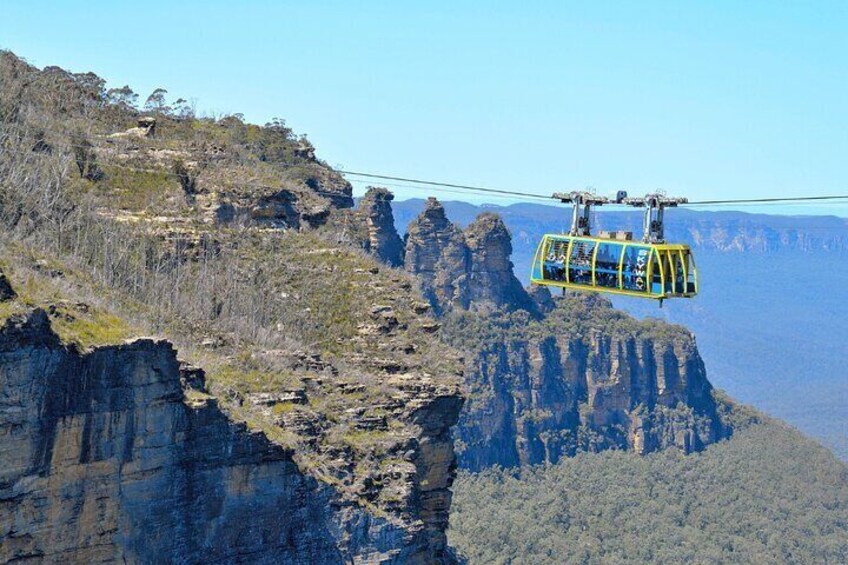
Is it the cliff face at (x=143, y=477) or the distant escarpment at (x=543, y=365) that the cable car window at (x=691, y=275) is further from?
the distant escarpment at (x=543, y=365)

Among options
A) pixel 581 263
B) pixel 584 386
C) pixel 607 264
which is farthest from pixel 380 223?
pixel 607 264

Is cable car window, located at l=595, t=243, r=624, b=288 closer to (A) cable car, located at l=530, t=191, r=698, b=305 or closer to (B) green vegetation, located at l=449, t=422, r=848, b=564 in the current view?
(A) cable car, located at l=530, t=191, r=698, b=305

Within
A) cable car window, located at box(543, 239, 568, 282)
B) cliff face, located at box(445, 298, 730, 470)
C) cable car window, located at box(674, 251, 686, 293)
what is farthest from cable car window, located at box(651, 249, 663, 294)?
cliff face, located at box(445, 298, 730, 470)

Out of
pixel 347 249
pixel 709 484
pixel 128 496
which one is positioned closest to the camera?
pixel 128 496

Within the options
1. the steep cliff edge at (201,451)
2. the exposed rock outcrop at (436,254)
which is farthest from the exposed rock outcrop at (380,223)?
the steep cliff edge at (201,451)

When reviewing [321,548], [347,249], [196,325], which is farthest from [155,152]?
[321,548]

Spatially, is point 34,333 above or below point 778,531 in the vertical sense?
above

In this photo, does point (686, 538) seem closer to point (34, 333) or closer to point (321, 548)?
point (321, 548)
